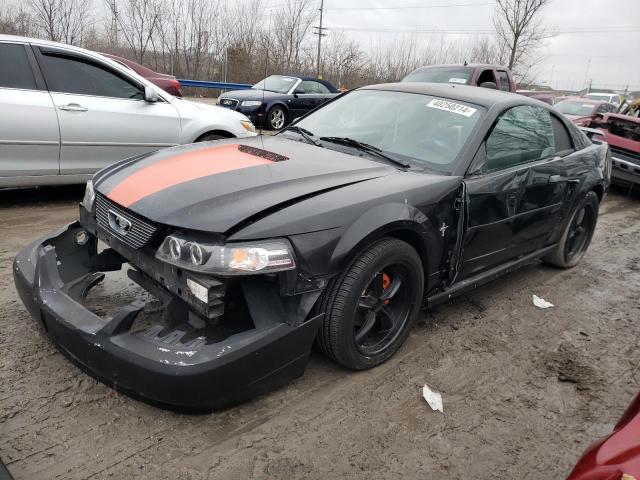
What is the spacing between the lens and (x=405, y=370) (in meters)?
2.87

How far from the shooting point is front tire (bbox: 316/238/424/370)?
2445mm

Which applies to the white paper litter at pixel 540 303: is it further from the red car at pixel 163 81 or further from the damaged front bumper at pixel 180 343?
the red car at pixel 163 81

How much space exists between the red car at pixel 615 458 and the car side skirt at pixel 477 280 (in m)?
1.66

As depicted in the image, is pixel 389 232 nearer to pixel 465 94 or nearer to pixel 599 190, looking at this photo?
pixel 465 94

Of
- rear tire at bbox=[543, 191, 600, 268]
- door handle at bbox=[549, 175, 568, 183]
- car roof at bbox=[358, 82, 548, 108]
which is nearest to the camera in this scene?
car roof at bbox=[358, 82, 548, 108]

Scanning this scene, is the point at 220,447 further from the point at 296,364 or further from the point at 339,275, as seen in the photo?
the point at 339,275

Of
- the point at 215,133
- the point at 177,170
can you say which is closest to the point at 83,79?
the point at 215,133

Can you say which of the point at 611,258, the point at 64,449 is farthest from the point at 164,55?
the point at 64,449

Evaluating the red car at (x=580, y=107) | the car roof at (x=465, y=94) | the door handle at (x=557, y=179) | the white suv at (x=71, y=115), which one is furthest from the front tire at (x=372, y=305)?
the red car at (x=580, y=107)

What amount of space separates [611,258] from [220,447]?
4773mm

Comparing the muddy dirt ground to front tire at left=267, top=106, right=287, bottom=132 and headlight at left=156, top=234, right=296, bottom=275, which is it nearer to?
headlight at left=156, top=234, right=296, bottom=275

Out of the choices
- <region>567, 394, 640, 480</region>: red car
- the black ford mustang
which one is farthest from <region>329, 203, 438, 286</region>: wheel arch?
<region>567, 394, 640, 480</region>: red car

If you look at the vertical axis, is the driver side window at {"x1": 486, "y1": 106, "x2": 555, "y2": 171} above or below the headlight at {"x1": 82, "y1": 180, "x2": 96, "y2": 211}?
above

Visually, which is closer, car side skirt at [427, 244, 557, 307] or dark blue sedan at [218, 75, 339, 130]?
car side skirt at [427, 244, 557, 307]
